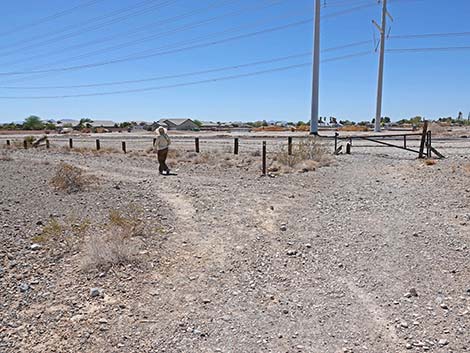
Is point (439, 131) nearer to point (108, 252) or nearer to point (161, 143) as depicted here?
point (161, 143)

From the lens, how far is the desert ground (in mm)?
4109

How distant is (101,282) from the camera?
17.4 feet

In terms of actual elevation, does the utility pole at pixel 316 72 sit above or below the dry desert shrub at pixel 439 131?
above

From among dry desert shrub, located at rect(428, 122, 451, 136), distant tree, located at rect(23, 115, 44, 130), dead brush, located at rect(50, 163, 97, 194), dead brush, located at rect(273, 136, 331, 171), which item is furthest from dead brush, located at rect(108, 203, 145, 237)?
distant tree, located at rect(23, 115, 44, 130)

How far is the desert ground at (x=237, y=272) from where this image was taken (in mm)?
4109

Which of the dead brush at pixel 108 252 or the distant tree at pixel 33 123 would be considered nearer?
the dead brush at pixel 108 252

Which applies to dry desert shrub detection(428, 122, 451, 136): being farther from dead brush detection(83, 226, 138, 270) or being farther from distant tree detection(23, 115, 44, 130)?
distant tree detection(23, 115, 44, 130)

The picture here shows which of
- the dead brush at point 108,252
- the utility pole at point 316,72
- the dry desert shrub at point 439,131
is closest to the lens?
the dead brush at point 108,252

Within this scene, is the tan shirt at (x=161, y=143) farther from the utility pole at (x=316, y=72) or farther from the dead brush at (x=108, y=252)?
the utility pole at (x=316, y=72)

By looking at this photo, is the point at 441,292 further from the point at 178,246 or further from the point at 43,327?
the point at 43,327

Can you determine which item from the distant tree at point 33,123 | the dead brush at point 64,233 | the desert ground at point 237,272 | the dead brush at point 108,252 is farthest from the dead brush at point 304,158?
the distant tree at point 33,123

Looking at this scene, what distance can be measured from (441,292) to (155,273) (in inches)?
137

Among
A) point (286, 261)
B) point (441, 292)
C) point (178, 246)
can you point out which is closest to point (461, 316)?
point (441, 292)

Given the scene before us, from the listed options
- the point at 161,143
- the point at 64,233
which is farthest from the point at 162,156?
the point at 64,233
